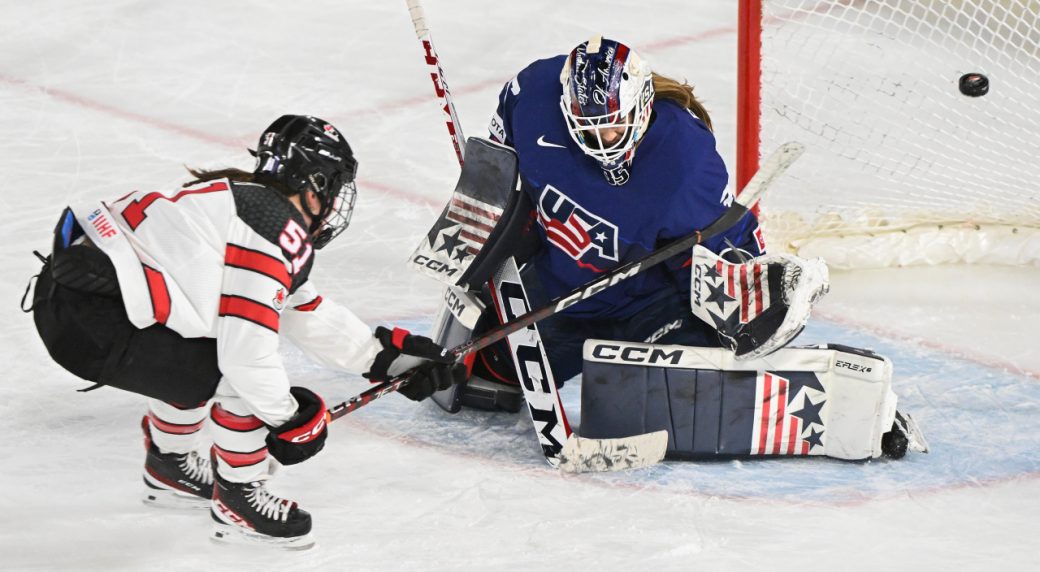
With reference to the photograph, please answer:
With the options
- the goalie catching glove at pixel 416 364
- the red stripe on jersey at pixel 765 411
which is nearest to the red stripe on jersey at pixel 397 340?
the goalie catching glove at pixel 416 364

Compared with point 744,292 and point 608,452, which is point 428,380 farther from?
point 744,292

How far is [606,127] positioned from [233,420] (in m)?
0.87

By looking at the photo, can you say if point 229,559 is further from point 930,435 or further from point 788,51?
point 788,51

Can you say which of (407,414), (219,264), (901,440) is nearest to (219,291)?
(219,264)

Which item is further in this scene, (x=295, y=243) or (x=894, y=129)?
(x=894, y=129)

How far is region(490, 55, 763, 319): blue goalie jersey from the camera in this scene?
2.69m

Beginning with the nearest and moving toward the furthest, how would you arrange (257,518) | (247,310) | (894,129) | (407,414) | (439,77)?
(247,310) → (257,518) → (407,414) → (439,77) → (894,129)

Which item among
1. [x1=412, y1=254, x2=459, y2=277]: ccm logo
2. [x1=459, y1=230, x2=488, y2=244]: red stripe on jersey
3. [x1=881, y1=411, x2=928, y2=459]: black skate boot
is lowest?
[x1=881, y1=411, x2=928, y2=459]: black skate boot

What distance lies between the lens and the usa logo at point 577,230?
2.74 metres

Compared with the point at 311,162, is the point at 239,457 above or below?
below

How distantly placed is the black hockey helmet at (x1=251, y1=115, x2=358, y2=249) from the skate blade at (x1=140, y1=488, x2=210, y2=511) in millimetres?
627

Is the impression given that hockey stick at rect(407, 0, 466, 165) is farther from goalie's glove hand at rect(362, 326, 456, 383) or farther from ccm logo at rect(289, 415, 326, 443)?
ccm logo at rect(289, 415, 326, 443)

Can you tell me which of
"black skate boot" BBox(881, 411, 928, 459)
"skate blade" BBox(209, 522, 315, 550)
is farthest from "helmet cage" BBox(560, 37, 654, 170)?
"skate blade" BBox(209, 522, 315, 550)

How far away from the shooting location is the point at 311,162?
2225 millimetres
